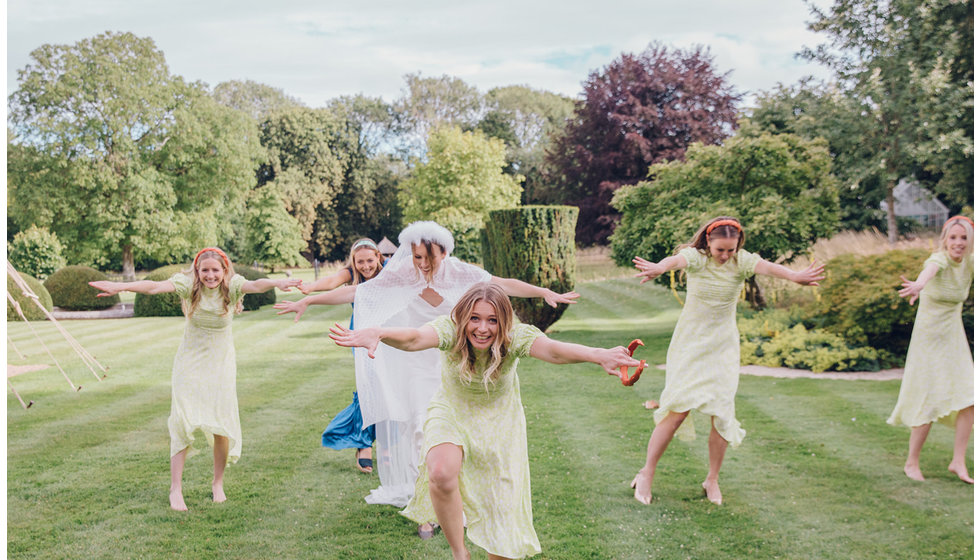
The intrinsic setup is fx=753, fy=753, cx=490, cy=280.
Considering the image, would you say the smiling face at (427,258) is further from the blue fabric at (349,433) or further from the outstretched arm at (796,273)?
the outstretched arm at (796,273)

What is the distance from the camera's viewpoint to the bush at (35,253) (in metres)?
40.7

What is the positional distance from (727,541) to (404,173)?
182 feet

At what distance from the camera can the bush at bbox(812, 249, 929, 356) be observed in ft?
40.3

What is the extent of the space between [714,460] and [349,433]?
3.41 meters

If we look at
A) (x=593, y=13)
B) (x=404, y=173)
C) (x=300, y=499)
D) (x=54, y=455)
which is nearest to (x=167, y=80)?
(x=593, y=13)

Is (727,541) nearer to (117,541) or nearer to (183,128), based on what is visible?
(117,541)

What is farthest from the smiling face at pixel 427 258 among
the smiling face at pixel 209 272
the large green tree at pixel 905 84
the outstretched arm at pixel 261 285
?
the large green tree at pixel 905 84

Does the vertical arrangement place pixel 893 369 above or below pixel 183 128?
below

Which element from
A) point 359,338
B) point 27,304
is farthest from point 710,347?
point 27,304

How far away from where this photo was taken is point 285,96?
6088 centimetres

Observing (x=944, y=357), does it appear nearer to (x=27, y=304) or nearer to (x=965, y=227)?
(x=965, y=227)

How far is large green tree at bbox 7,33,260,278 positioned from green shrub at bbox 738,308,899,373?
28075 millimetres

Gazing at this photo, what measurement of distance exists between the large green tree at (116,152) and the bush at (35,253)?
7.46m

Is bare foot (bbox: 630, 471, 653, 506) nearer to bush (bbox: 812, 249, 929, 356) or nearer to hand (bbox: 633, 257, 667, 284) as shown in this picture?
hand (bbox: 633, 257, 667, 284)
